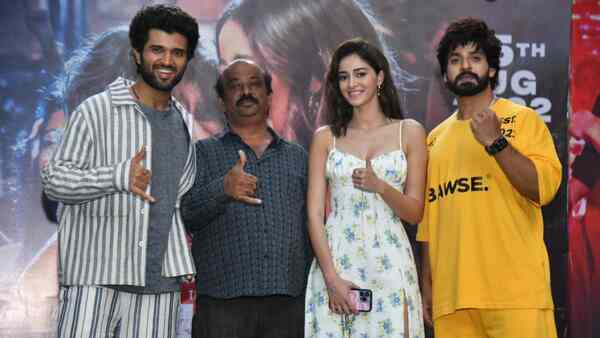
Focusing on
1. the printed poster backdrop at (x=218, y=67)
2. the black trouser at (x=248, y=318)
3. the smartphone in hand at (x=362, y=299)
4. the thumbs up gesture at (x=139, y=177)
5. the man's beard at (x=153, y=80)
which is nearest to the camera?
the thumbs up gesture at (x=139, y=177)

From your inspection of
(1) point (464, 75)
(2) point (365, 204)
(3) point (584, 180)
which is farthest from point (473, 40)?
(3) point (584, 180)

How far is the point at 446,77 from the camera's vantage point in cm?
351

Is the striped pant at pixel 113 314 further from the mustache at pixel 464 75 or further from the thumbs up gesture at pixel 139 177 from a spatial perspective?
the mustache at pixel 464 75

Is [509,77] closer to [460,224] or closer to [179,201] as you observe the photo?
[460,224]

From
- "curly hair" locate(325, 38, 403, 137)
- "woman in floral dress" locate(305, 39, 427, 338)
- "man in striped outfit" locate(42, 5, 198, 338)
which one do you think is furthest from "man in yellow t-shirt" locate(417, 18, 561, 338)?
"man in striped outfit" locate(42, 5, 198, 338)

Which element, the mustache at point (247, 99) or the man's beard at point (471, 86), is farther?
the mustache at point (247, 99)

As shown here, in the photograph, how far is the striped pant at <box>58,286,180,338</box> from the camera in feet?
10.0

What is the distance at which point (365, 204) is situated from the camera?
3408 millimetres

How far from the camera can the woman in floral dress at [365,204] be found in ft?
10.7

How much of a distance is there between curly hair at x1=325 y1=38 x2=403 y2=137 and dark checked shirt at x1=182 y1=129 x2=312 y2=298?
0.35 m

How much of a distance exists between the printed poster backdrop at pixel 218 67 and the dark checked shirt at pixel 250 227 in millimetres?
1203

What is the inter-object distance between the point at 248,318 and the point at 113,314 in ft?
2.21

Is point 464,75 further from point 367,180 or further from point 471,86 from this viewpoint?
point 367,180

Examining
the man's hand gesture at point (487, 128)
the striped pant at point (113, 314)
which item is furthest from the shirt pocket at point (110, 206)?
the man's hand gesture at point (487, 128)
